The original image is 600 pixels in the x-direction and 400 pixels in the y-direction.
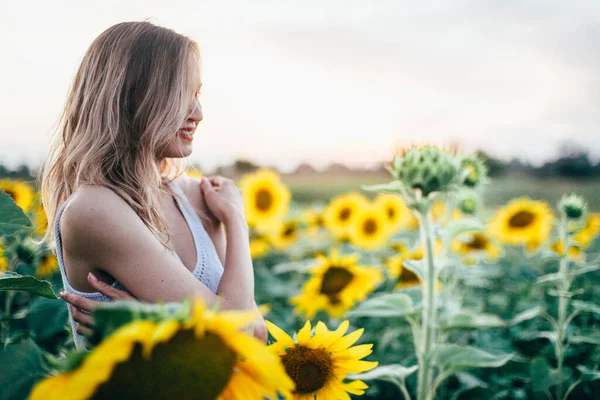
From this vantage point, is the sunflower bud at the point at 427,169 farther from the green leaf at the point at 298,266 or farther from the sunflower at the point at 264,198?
the sunflower at the point at 264,198

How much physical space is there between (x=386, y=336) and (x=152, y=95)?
2016 mm

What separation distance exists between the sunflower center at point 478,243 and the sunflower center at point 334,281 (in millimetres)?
1412

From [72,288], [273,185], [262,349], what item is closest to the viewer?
[262,349]

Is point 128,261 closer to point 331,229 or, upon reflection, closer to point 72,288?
point 72,288

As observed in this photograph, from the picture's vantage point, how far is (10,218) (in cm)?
105

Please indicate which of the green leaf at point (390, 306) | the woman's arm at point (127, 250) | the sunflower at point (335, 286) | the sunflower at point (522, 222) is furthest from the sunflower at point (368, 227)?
the woman's arm at point (127, 250)

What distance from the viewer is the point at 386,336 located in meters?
2.95

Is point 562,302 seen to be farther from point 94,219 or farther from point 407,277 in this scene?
point 94,219

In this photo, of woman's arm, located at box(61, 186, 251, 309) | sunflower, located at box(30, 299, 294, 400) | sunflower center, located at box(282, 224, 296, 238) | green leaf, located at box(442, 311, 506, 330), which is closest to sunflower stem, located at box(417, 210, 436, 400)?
green leaf, located at box(442, 311, 506, 330)

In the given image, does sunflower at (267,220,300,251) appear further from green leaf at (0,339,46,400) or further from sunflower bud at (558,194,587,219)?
green leaf at (0,339,46,400)

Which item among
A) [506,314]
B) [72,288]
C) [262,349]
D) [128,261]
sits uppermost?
[262,349]

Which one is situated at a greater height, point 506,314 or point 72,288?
point 72,288

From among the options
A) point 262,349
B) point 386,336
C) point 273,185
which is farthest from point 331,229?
point 262,349

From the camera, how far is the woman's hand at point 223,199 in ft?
5.87
